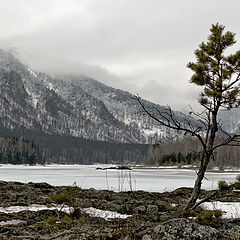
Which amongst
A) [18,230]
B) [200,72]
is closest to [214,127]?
[200,72]

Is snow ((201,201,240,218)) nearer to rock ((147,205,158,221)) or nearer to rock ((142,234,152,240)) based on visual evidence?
rock ((147,205,158,221))

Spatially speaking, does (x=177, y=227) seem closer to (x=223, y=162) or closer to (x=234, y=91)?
(x=234, y=91)

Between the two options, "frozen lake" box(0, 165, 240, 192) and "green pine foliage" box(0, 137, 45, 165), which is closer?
"frozen lake" box(0, 165, 240, 192)

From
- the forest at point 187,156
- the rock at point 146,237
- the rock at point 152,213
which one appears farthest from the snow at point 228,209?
the forest at point 187,156

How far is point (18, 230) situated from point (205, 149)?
591 centimetres

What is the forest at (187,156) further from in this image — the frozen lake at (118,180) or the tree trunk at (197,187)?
the tree trunk at (197,187)

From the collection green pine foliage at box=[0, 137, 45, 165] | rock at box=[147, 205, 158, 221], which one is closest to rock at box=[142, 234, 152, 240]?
rock at box=[147, 205, 158, 221]

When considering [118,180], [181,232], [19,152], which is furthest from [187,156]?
[181,232]

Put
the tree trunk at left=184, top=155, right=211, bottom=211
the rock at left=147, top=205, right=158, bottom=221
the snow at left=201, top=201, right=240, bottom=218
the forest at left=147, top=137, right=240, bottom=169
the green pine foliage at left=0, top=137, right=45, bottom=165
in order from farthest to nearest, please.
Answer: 1. the green pine foliage at left=0, top=137, right=45, bottom=165
2. the forest at left=147, top=137, right=240, bottom=169
3. the snow at left=201, top=201, right=240, bottom=218
4. the rock at left=147, top=205, right=158, bottom=221
5. the tree trunk at left=184, top=155, right=211, bottom=211

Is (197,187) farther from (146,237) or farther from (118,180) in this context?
(118,180)

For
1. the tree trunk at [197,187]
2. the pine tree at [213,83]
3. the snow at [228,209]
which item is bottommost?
the snow at [228,209]

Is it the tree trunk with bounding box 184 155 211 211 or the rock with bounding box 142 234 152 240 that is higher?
the tree trunk with bounding box 184 155 211 211

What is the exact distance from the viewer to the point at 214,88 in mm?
10320

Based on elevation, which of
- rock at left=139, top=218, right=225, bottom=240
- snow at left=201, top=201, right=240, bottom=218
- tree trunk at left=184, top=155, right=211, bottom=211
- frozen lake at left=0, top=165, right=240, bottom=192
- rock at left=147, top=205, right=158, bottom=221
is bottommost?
frozen lake at left=0, top=165, right=240, bottom=192
